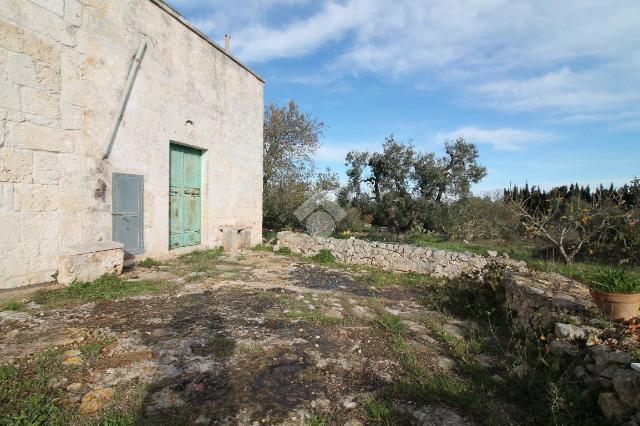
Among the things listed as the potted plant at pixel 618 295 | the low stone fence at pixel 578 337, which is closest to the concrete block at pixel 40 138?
the low stone fence at pixel 578 337

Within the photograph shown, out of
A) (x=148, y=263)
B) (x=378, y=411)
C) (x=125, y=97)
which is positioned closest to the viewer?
(x=378, y=411)

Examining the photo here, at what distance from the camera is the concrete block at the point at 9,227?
189 inches

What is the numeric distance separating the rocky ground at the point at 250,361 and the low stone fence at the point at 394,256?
2.36 m

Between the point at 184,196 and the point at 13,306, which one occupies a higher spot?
the point at 184,196

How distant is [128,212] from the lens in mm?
6574

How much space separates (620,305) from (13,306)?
666cm

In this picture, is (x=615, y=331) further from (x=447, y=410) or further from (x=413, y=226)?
(x=413, y=226)

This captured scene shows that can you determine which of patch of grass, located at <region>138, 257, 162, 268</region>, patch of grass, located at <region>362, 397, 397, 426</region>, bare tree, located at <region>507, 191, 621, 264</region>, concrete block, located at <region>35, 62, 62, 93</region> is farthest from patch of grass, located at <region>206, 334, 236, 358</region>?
bare tree, located at <region>507, 191, 621, 264</region>

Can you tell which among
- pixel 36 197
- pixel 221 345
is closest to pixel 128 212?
pixel 36 197

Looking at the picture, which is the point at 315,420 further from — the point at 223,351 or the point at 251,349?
the point at 223,351

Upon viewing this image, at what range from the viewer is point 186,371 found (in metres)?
2.85

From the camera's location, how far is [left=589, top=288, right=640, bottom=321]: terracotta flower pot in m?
3.02

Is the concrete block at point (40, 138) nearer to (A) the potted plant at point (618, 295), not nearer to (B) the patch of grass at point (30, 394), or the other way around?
(B) the patch of grass at point (30, 394)

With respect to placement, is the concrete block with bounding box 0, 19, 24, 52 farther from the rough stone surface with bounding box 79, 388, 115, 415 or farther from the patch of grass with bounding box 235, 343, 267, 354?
the patch of grass with bounding box 235, 343, 267, 354
